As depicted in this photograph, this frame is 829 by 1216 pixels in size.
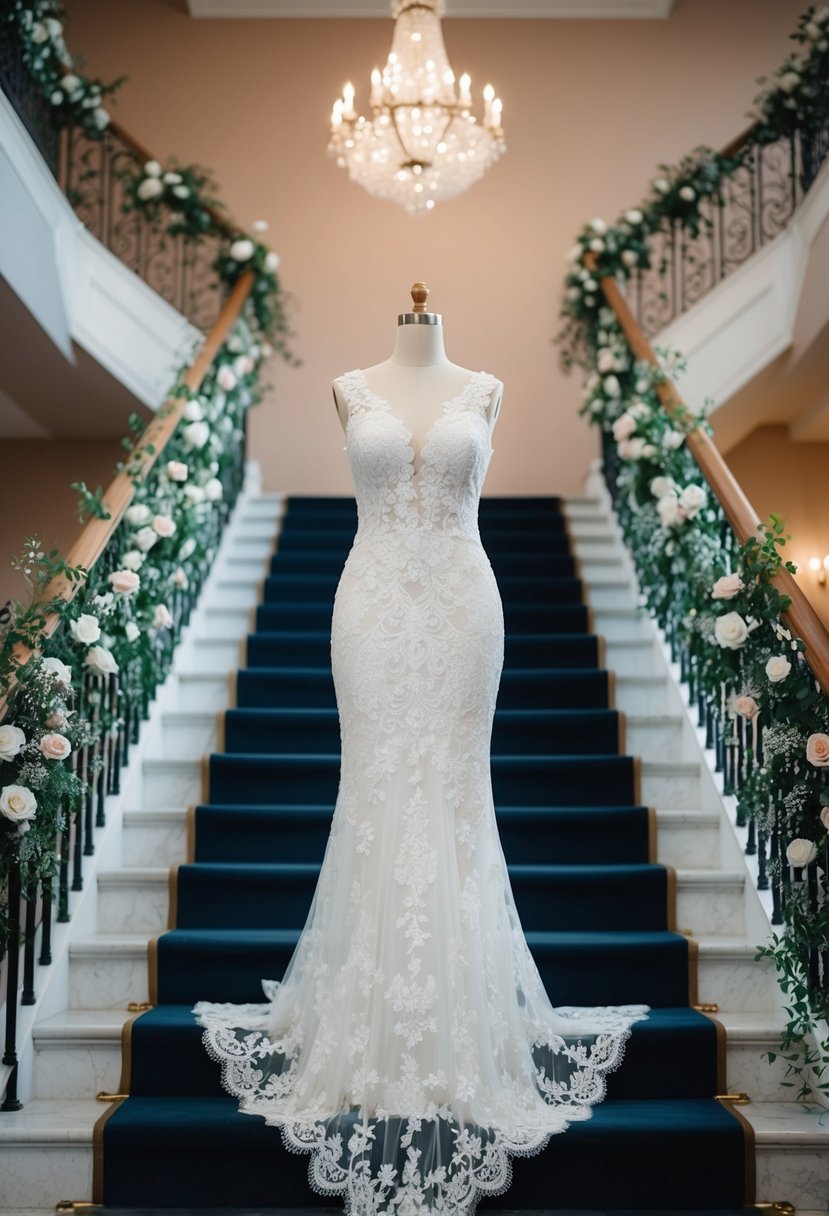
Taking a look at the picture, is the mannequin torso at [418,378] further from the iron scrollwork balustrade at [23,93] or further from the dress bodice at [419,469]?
the iron scrollwork balustrade at [23,93]

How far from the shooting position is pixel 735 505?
447cm

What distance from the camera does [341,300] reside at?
32.1 ft

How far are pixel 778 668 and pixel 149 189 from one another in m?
5.09

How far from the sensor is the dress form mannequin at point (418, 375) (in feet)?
12.3

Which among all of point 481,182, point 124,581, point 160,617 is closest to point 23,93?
point 160,617

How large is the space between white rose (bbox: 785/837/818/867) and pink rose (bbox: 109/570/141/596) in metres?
2.32

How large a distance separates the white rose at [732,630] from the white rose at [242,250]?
4.10 meters

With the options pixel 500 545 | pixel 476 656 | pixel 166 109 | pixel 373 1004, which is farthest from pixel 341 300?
pixel 373 1004

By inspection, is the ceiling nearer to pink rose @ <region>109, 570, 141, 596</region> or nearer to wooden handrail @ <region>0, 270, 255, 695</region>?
wooden handrail @ <region>0, 270, 255, 695</region>

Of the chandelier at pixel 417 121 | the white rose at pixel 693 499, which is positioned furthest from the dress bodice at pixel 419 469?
the chandelier at pixel 417 121

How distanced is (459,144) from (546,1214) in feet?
19.0

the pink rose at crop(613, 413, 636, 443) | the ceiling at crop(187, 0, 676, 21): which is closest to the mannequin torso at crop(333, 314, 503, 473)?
the pink rose at crop(613, 413, 636, 443)

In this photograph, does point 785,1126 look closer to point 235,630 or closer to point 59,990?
point 59,990

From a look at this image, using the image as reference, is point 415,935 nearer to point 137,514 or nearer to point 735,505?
point 735,505
